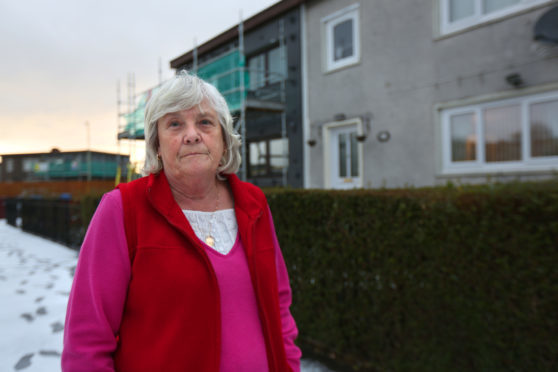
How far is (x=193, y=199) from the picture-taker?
65.3 inches

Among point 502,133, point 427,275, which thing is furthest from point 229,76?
point 427,275

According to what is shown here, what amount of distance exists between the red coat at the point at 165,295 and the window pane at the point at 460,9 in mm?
8460

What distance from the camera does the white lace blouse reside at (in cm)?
157

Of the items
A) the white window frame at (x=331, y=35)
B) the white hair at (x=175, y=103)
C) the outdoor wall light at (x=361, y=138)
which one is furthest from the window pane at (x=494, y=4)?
the white hair at (x=175, y=103)

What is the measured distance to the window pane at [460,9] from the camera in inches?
304

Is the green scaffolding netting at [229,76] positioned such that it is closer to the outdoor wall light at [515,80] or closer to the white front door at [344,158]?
the white front door at [344,158]

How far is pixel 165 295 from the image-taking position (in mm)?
1339

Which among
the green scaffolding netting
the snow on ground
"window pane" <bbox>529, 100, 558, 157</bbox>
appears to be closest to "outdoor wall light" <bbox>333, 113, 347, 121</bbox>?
the green scaffolding netting

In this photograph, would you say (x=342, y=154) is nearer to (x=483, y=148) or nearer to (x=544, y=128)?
(x=483, y=148)

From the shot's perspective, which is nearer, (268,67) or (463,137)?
(463,137)

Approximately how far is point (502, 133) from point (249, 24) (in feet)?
28.6

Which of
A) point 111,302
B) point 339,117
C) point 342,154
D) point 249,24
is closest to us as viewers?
point 111,302

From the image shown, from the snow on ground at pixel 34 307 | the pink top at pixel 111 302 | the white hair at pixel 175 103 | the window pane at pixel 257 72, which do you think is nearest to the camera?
the pink top at pixel 111 302

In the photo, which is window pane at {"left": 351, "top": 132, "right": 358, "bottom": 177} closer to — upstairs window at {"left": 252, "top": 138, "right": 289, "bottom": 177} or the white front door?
the white front door
